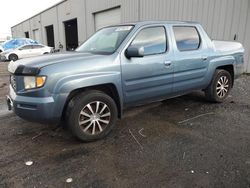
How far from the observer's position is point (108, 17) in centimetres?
1622

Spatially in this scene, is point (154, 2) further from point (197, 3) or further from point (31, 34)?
point (31, 34)

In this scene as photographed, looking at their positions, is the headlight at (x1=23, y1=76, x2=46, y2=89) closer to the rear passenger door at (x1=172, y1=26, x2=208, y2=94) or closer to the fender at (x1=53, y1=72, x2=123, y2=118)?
the fender at (x1=53, y1=72, x2=123, y2=118)

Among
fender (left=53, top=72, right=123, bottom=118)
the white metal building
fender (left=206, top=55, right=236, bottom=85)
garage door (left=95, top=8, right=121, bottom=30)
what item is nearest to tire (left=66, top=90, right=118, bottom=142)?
fender (left=53, top=72, right=123, bottom=118)

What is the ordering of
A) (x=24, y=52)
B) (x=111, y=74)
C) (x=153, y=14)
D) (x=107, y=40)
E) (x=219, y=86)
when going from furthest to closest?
(x=24, y=52) → (x=153, y=14) → (x=219, y=86) → (x=107, y=40) → (x=111, y=74)

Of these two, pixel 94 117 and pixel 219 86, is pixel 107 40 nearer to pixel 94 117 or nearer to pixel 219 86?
pixel 94 117

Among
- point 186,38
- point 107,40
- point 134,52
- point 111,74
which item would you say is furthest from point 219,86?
point 111,74

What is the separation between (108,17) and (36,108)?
1443cm

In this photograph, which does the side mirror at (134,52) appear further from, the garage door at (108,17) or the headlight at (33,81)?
the garage door at (108,17)

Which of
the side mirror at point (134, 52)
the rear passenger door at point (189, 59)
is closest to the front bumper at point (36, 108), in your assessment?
the side mirror at point (134, 52)

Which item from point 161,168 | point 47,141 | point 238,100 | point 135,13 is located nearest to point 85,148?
point 47,141

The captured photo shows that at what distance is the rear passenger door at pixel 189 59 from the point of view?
4.22 meters

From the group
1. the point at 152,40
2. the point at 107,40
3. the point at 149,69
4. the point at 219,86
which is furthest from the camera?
the point at 219,86

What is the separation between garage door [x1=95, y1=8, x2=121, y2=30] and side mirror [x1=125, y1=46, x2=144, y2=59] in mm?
12406

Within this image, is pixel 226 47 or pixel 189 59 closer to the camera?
pixel 189 59
